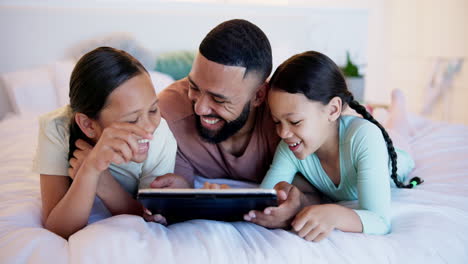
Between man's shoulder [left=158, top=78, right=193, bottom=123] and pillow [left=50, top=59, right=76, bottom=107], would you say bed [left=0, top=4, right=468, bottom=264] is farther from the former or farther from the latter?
pillow [left=50, top=59, right=76, bottom=107]

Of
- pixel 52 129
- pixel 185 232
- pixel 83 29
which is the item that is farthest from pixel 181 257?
pixel 83 29

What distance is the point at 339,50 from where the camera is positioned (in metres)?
3.29

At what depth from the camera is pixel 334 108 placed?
1170 millimetres

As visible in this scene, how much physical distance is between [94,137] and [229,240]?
1.64 ft

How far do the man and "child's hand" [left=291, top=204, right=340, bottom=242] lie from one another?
39cm

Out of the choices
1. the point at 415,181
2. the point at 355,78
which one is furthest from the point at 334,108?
the point at 355,78

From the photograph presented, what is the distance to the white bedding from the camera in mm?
811

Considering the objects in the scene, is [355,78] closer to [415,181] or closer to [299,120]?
[415,181]

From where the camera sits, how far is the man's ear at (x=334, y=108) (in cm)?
115

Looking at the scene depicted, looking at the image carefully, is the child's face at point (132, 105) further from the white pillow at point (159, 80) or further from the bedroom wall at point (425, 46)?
the bedroom wall at point (425, 46)

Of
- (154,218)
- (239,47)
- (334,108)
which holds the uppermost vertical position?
(239,47)

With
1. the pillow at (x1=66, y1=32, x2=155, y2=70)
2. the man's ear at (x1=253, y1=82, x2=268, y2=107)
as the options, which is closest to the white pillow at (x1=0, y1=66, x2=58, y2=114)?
the pillow at (x1=66, y1=32, x2=155, y2=70)

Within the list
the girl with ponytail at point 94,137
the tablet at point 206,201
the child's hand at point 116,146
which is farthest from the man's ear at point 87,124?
the tablet at point 206,201

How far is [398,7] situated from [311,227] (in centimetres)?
326
